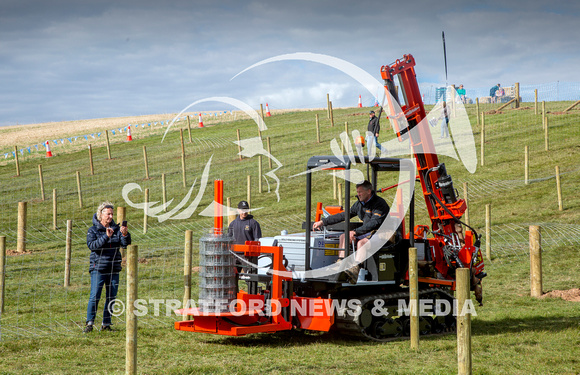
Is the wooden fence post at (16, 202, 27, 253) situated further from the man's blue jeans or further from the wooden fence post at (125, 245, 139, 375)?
the wooden fence post at (125, 245, 139, 375)

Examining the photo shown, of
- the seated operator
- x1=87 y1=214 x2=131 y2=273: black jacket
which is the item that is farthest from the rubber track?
x1=87 y1=214 x2=131 y2=273: black jacket

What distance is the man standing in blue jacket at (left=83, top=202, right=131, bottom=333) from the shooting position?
1021cm

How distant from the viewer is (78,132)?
59031 mm

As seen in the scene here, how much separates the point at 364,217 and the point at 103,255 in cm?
433

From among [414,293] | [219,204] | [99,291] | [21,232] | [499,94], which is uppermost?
[499,94]

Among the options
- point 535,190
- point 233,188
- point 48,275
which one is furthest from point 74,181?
point 535,190

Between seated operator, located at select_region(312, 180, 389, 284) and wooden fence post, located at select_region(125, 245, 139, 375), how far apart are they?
383 centimetres

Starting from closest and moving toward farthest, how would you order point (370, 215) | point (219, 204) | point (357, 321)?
point (219, 204) < point (357, 321) < point (370, 215)

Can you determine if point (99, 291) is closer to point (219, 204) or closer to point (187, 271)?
point (187, 271)

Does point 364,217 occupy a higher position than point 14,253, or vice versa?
point 364,217

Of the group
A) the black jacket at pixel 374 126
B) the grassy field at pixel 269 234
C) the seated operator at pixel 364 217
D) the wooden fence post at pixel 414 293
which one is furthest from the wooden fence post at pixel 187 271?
the wooden fence post at pixel 414 293

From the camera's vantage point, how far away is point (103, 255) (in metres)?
10.3

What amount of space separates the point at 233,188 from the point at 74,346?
64.0 feet

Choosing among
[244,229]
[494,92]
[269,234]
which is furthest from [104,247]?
[494,92]
